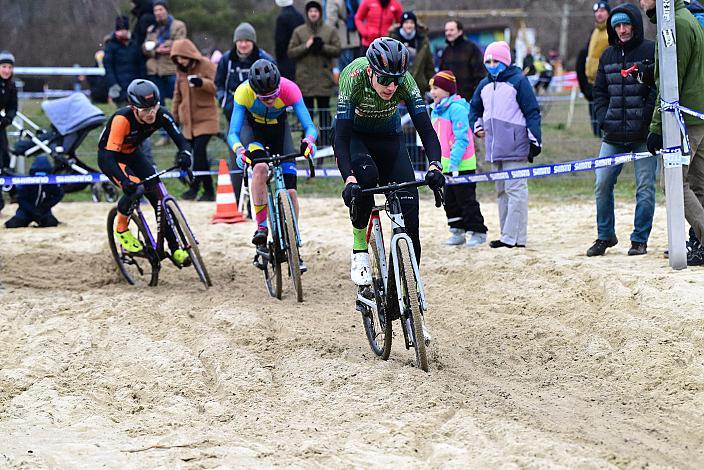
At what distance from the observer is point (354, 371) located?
6.57m

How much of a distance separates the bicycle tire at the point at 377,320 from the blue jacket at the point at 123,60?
1136cm

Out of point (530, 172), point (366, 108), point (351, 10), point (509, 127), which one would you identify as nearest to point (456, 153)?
point (509, 127)

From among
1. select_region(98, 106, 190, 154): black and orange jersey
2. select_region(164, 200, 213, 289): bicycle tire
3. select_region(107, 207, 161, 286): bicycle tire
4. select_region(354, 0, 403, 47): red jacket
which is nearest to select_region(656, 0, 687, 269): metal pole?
select_region(164, 200, 213, 289): bicycle tire

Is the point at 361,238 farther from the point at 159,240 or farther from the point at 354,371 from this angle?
the point at 159,240

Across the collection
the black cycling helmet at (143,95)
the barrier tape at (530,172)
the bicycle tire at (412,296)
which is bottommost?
the bicycle tire at (412,296)

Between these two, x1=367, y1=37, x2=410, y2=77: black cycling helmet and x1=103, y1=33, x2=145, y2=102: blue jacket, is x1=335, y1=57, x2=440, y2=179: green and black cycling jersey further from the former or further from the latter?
x1=103, y1=33, x2=145, y2=102: blue jacket

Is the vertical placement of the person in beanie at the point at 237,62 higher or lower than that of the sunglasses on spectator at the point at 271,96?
higher

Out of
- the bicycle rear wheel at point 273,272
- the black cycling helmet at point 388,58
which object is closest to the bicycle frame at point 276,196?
the bicycle rear wheel at point 273,272

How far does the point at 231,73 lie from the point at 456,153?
14.2ft

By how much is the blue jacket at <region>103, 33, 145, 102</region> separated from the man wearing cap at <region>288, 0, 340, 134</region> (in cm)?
327

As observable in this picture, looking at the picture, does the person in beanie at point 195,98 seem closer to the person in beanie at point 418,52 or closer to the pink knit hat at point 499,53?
the person in beanie at point 418,52

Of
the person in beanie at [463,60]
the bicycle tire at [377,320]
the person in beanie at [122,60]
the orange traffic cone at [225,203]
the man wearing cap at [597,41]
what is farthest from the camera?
the person in beanie at [122,60]

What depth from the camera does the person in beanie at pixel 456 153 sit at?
10695mm

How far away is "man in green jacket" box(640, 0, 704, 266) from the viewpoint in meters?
8.41
